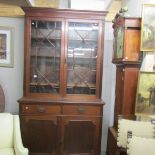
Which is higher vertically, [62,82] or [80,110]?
[62,82]

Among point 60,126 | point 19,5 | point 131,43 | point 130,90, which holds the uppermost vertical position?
point 19,5

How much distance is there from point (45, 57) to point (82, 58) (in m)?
0.52

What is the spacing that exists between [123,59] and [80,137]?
4.25ft

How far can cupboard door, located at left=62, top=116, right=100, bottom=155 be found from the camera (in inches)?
118

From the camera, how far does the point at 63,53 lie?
3.02 m

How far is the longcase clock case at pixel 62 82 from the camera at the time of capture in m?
2.97

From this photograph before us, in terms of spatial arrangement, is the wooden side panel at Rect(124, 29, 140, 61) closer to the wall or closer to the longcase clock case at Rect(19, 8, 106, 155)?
the longcase clock case at Rect(19, 8, 106, 155)

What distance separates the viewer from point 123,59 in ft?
7.79

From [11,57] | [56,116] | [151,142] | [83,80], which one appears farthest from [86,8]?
[151,142]

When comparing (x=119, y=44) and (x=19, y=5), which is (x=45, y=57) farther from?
(x=119, y=44)

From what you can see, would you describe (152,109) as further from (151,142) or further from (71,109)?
(71,109)

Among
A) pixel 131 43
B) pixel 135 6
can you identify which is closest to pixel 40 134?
pixel 131 43

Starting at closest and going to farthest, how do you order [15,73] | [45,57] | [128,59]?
[128,59] < [45,57] < [15,73]

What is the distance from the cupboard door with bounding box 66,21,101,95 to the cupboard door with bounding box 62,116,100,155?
1.30 feet
